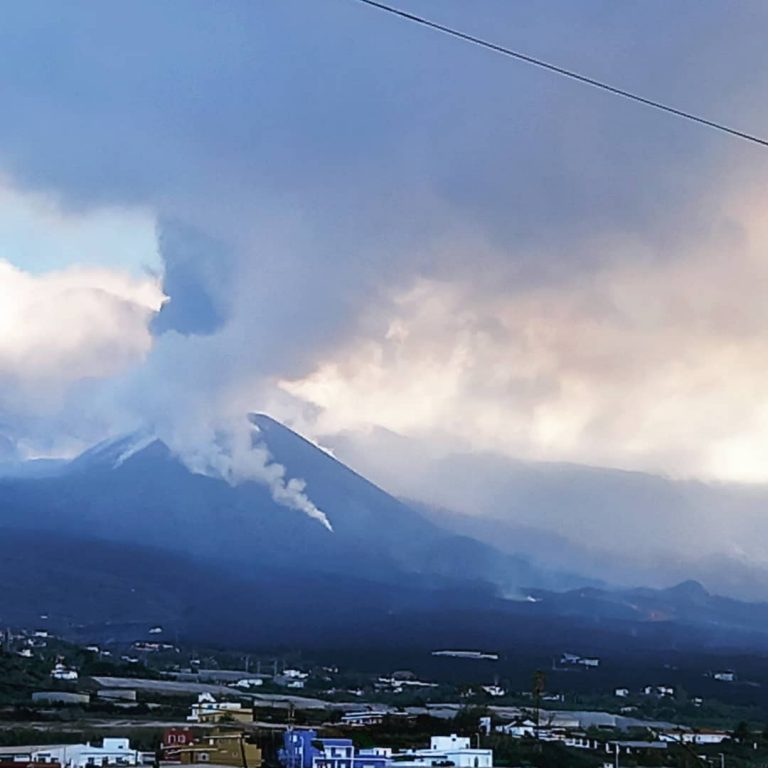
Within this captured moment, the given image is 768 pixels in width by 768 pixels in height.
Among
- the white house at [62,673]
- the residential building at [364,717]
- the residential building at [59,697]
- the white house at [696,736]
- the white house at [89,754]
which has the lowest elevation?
the white house at [89,754]

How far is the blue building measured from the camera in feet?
34.6

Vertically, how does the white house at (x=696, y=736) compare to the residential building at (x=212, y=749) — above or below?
above

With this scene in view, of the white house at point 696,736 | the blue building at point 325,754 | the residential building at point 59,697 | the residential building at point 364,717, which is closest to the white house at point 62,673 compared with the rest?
the residential building at point 59,697

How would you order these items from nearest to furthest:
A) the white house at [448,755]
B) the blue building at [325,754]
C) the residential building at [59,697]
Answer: the blue building at [325,754]
the white house at [448,755]
the residential building at [59,697]

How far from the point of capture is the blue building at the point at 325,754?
1055 cm

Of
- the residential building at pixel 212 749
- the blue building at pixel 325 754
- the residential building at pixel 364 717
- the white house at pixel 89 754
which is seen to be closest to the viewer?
the white house at pixel 89 754

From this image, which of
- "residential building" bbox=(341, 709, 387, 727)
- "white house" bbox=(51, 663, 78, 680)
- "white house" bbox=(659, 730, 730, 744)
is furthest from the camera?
"white house" bbox=(659, 730, 730, 744)

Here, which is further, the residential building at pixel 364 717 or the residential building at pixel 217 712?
the residential building at pixel 364 717

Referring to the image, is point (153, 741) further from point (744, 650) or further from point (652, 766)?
point (744, 650)

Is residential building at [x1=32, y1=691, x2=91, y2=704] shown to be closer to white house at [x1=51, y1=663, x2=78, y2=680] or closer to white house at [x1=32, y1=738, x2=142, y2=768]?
white house at [x1=51, y1=663, x2=78, y2=680]

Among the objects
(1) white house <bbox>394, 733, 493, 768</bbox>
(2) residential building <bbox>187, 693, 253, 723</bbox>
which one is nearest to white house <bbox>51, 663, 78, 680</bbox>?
(2) residential building <bbox>187, 693, 253, 723</bbox>

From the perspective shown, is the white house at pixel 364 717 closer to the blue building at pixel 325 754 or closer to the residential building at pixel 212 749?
the blue building at pixel 325 754

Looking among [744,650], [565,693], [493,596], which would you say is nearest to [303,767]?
[565,693]

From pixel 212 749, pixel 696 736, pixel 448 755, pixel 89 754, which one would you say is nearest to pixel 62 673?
pixel 212 749
